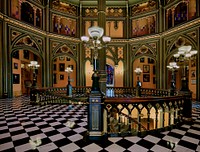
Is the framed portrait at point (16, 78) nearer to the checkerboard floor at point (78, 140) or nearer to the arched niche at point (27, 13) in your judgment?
the arched niche at point (27, 13)

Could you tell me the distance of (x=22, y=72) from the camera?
13945 millimetres

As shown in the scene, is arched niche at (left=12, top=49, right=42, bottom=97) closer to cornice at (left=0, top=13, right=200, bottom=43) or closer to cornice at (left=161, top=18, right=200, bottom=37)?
cornice at (left=0, top=13, right=200, bottom=43)

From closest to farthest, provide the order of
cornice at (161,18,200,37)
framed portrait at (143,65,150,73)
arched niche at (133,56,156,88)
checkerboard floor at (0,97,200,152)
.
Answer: checkerboard floor at (0,97,200,152)
cornice at (161,18,200,37)
arched niche at (133,56,156,88)
framed portrait at (143,65,150,73)

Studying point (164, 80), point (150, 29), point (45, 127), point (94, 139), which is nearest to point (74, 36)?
point (150, 29)

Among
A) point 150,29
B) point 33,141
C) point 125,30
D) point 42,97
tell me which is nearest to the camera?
point 33,141

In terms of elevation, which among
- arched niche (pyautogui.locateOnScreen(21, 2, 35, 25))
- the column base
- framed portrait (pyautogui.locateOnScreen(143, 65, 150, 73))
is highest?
arched niche (pyautogui.locateOnScreen(21, 2, 35, 25))

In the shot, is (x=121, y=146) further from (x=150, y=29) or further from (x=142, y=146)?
(x=150, y=29)

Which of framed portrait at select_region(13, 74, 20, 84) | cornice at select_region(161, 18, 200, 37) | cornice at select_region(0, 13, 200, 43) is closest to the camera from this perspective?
cornice at select_region(161, 18, 200, 37)

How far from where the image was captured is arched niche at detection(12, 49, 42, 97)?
11.7 meters

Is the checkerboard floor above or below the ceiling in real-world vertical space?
below

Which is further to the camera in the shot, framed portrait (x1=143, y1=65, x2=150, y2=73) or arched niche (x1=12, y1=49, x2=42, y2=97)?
framed portrait (x1=143, y1=65, x2=150, y2=73)

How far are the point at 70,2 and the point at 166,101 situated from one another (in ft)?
43.6

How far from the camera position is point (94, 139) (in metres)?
3.14

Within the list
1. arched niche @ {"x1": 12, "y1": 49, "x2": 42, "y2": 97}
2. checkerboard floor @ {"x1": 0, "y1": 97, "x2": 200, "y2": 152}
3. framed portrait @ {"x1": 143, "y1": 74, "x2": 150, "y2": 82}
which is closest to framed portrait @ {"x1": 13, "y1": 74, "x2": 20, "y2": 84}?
arched niche @ {"x1": 12, "y1": 49, "x2": 42, "y2": 97}
